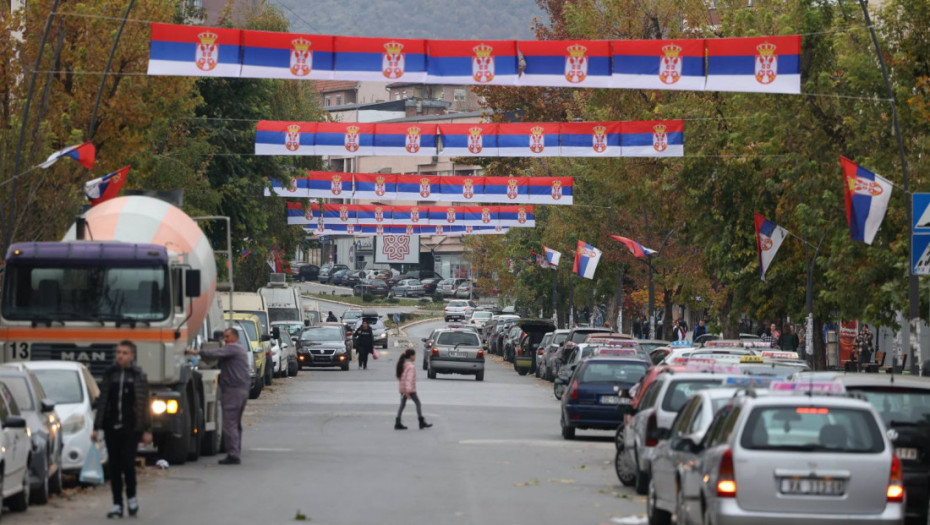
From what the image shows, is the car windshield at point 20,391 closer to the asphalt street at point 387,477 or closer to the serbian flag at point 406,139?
the asphalt street at point 387,477

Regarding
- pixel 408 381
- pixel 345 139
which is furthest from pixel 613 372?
pixel 345 139

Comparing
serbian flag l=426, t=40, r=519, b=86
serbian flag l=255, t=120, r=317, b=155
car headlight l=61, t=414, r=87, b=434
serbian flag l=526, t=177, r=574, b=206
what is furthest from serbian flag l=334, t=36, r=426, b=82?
serbian flag l=526, t=177, r=574, b=206

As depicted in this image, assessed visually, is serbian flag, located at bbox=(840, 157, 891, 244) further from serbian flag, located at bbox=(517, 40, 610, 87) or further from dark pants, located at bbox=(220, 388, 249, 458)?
dark pants, located at bbox=(220, 388, 249, 458)

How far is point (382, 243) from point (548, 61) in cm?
10608

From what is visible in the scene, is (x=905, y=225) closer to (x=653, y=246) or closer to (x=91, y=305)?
(x=91, y=305)

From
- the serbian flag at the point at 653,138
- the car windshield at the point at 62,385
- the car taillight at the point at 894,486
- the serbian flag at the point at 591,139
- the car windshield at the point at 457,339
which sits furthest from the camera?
the car windshield at the point at 457,339

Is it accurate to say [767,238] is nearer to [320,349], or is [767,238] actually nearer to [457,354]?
[457,354]

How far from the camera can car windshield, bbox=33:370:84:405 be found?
19312 mm

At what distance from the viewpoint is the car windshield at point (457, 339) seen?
2045 inches

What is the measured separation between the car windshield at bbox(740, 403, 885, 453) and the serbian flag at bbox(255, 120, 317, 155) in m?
30.6

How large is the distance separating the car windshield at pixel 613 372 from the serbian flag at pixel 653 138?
37.1ft

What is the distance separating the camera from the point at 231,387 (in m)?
22.5

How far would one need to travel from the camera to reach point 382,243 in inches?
5344

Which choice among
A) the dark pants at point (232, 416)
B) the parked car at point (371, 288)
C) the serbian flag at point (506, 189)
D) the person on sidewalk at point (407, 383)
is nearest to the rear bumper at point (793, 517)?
the dark pants at point (232, 416)
